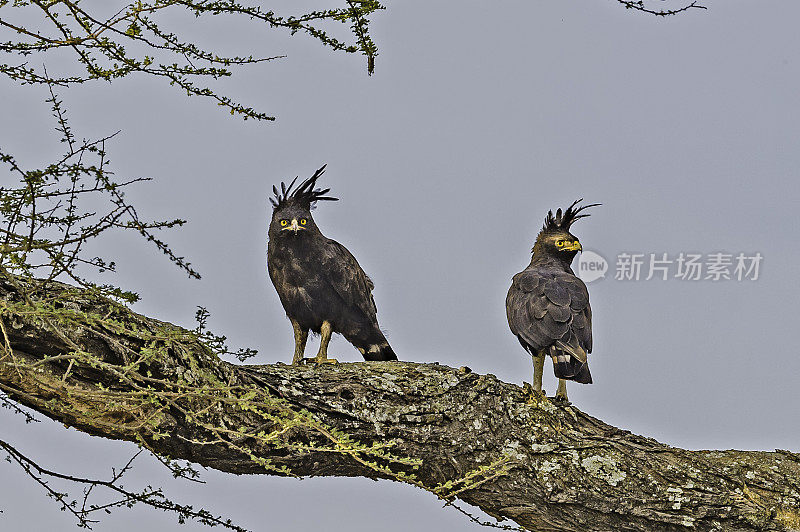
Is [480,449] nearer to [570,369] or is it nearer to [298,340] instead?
[570,369]

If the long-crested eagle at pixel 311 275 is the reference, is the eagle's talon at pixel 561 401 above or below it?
below

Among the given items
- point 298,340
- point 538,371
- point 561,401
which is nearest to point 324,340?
point 298,340

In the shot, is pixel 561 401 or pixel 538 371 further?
pixel 538 371

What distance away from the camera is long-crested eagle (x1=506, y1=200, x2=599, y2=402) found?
3.18m

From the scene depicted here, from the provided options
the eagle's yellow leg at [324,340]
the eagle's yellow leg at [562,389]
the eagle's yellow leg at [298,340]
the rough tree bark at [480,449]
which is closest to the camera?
the rough tree bark at [480,449]

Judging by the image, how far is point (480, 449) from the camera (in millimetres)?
2965

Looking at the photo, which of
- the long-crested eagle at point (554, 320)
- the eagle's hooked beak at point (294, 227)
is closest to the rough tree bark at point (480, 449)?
the long-crested eagle at point (554, 320)

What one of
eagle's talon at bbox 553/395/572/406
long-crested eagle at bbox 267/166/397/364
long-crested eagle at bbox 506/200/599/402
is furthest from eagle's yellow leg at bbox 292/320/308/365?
eagle's talon at bbox 553/395/572/406

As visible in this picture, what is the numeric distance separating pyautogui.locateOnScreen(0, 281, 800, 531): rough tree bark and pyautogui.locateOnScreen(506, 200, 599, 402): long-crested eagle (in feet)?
0.52

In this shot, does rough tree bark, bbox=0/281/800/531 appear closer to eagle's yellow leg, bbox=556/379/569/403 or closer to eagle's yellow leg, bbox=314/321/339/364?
eagle's yellow leg, bbox=556/379/569/403

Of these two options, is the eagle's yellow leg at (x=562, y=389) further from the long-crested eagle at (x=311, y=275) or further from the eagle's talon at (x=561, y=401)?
the long-crested eagle at (x=311, y=275)

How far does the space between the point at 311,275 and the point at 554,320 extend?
3.13 feet

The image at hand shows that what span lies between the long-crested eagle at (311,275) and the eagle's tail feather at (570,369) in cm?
85

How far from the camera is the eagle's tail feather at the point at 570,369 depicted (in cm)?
314
